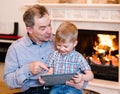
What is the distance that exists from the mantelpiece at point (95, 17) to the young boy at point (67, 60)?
4.85 feet

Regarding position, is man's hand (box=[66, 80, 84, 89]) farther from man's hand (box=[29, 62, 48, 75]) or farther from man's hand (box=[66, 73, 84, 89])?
man's hand (box=[29, 62, 48, 75])

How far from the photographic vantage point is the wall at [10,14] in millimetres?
3877

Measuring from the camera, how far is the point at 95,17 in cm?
323

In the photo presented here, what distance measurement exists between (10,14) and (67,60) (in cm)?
243

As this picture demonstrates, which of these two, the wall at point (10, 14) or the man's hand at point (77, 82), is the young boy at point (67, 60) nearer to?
the man's hand at point (77, 82)

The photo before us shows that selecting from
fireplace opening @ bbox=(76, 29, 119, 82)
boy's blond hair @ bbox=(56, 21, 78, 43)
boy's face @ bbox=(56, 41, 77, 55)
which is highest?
boy's blond hair @ bbox=(56, 21, 78, 43)

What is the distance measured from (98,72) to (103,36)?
1.52ft

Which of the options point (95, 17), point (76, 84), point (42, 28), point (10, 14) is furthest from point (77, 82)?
point (10, 14)

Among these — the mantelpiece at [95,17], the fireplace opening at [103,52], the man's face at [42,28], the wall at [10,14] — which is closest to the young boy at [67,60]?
the man's face at [42,28]

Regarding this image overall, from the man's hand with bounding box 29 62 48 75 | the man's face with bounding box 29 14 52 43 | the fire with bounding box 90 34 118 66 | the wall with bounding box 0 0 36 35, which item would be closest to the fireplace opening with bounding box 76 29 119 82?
the fire with bounding box 90 34 118 66

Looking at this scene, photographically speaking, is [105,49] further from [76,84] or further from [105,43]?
[76,84]

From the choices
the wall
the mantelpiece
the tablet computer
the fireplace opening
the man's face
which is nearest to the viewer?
the tablet computer

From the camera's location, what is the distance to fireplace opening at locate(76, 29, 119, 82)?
331cm

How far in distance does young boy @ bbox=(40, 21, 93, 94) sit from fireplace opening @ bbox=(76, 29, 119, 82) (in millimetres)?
1628
